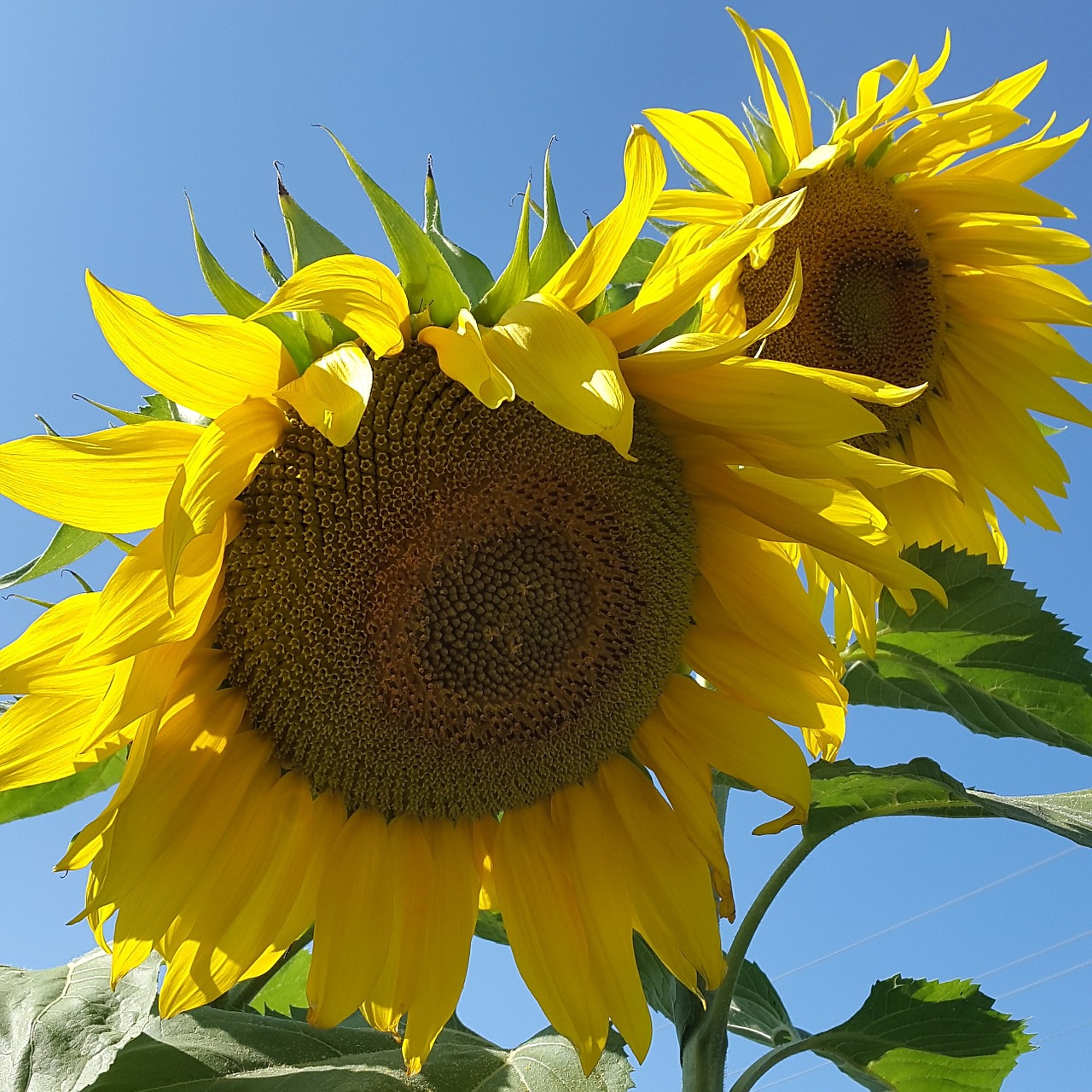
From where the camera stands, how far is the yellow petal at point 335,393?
126 cm

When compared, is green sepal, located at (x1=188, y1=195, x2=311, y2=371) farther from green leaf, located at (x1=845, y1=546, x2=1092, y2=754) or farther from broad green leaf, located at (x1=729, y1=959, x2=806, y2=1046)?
broad green leaf, located at (x1=729, y1=959, x2=806, y2=1046)

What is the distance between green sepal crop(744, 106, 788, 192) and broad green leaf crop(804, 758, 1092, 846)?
1339 mm

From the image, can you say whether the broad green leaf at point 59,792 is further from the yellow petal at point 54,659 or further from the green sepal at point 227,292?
the green sepal at point 227,292

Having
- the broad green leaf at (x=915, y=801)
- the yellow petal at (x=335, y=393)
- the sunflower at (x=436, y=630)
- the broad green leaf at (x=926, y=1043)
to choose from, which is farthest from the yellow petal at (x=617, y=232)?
the broad green leaf at (x=926, y=1043)

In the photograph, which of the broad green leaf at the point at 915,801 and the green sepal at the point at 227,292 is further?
the broad green leaf at the point at 915,801

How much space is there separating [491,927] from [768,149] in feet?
5.63

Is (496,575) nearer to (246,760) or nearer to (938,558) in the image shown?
(246,760)

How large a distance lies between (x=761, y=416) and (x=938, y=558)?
0.97 m

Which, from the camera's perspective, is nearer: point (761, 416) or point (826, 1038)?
point (761, 416)

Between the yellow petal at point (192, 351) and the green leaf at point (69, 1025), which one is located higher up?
the yellow petal at point (192, 351)

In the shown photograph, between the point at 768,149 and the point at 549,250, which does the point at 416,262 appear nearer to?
the point at 549,250

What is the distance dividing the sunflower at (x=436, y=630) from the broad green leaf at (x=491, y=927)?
27 cm

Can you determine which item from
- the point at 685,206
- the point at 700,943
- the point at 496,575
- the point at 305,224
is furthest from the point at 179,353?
the point at 685,206

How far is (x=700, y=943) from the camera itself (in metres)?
1.71
